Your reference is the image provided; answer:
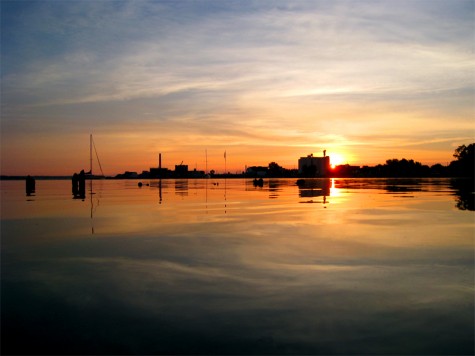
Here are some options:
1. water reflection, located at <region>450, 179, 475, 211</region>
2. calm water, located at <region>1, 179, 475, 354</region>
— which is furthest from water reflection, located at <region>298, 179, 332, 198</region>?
calm water, located at <region>1, 179, 475, 354</region>

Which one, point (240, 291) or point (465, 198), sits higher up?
point (465, 198)

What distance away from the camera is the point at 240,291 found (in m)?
9.70

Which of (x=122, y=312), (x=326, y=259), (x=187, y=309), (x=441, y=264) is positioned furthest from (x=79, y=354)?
(x=441, y=264)

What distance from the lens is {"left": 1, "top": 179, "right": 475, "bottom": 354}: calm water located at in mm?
7086

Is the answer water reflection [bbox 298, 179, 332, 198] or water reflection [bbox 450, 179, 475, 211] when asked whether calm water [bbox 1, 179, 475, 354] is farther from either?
water reflection [bbox 298, 179, 332, 198]

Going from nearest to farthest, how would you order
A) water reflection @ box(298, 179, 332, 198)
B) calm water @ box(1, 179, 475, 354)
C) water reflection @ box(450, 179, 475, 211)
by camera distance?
calm water @ box(1, 179, 475, 354), water reflection @ box(450, 179, 475, 211), water reflection @ box(298, 179, 332, 198)

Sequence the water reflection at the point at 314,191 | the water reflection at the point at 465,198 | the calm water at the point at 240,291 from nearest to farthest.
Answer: the calm water at the point at 240,291, the water reflection at the point at 465,198, the water reflection at the point at 314,191

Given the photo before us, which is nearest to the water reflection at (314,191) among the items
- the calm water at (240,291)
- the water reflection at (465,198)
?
the water reflection at (465,198)

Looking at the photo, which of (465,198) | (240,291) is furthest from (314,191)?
(240,291)

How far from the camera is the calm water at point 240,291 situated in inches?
279

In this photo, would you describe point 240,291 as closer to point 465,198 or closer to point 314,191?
point 465,198

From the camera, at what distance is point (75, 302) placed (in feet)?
29.5

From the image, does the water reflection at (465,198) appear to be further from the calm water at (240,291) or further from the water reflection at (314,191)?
the water reflection at (314,191)

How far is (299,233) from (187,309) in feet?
33.4
